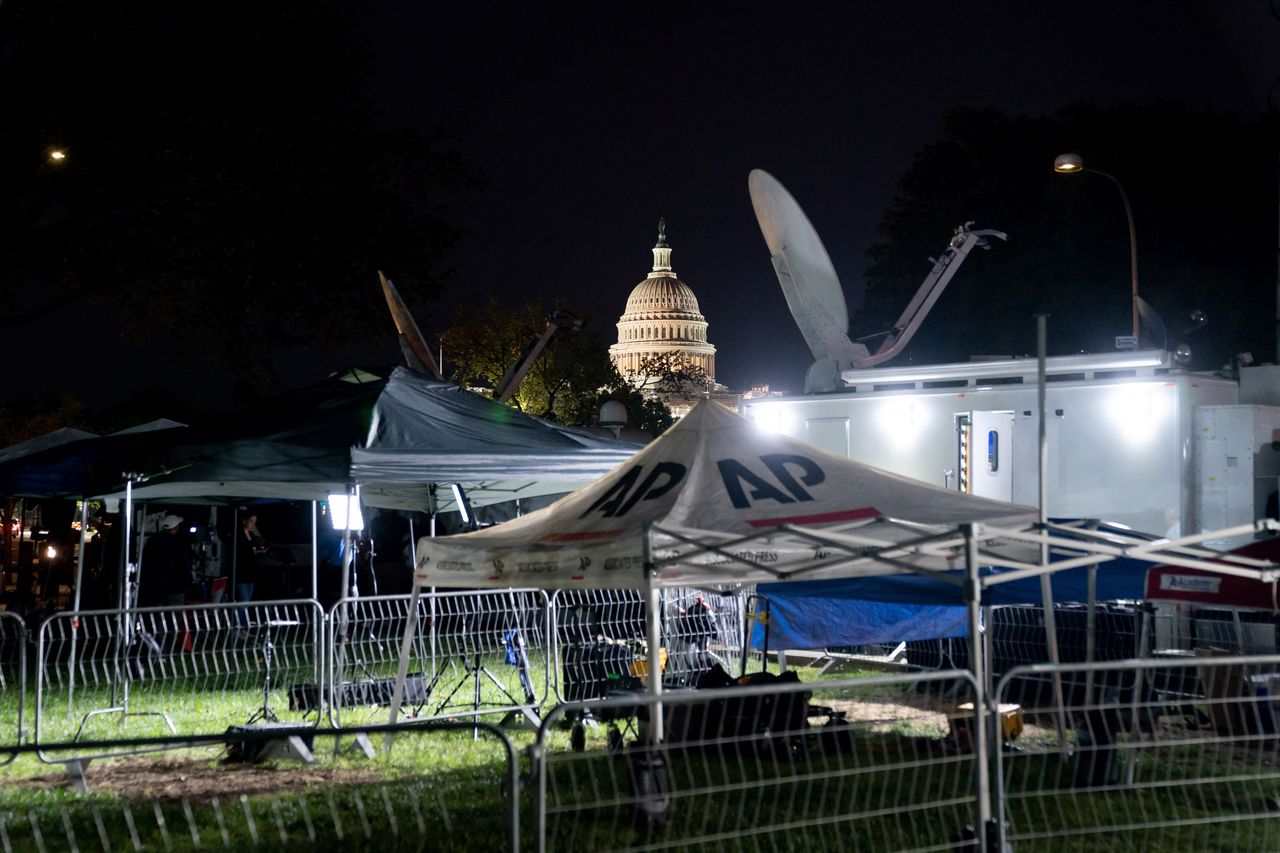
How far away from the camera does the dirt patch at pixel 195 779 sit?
9055 millimetres

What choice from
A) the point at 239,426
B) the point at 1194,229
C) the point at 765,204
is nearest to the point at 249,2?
the point at 765,204

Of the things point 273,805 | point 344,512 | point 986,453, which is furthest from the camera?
point 986,453

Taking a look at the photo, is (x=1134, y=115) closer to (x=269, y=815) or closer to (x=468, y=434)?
(x=468, y=434)

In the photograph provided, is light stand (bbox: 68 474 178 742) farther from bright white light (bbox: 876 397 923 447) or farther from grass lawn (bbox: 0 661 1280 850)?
bright white light (bbox: 876 397 923 447)

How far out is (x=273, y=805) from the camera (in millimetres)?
6801

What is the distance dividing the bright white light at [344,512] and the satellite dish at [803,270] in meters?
6.65

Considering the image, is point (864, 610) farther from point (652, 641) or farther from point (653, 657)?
point (653, 657)

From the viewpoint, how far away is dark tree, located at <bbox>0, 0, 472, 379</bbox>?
21188 millimetres

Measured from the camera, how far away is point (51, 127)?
21.3m

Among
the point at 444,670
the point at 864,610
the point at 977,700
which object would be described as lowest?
the point at 444,670

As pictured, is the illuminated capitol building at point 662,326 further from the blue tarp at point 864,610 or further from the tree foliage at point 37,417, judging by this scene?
the blue tarp at point 864,610

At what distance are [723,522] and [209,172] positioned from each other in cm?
1783

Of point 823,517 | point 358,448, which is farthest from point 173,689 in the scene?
point 823,517

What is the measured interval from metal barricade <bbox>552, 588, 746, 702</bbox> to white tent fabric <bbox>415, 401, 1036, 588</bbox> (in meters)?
2.74
